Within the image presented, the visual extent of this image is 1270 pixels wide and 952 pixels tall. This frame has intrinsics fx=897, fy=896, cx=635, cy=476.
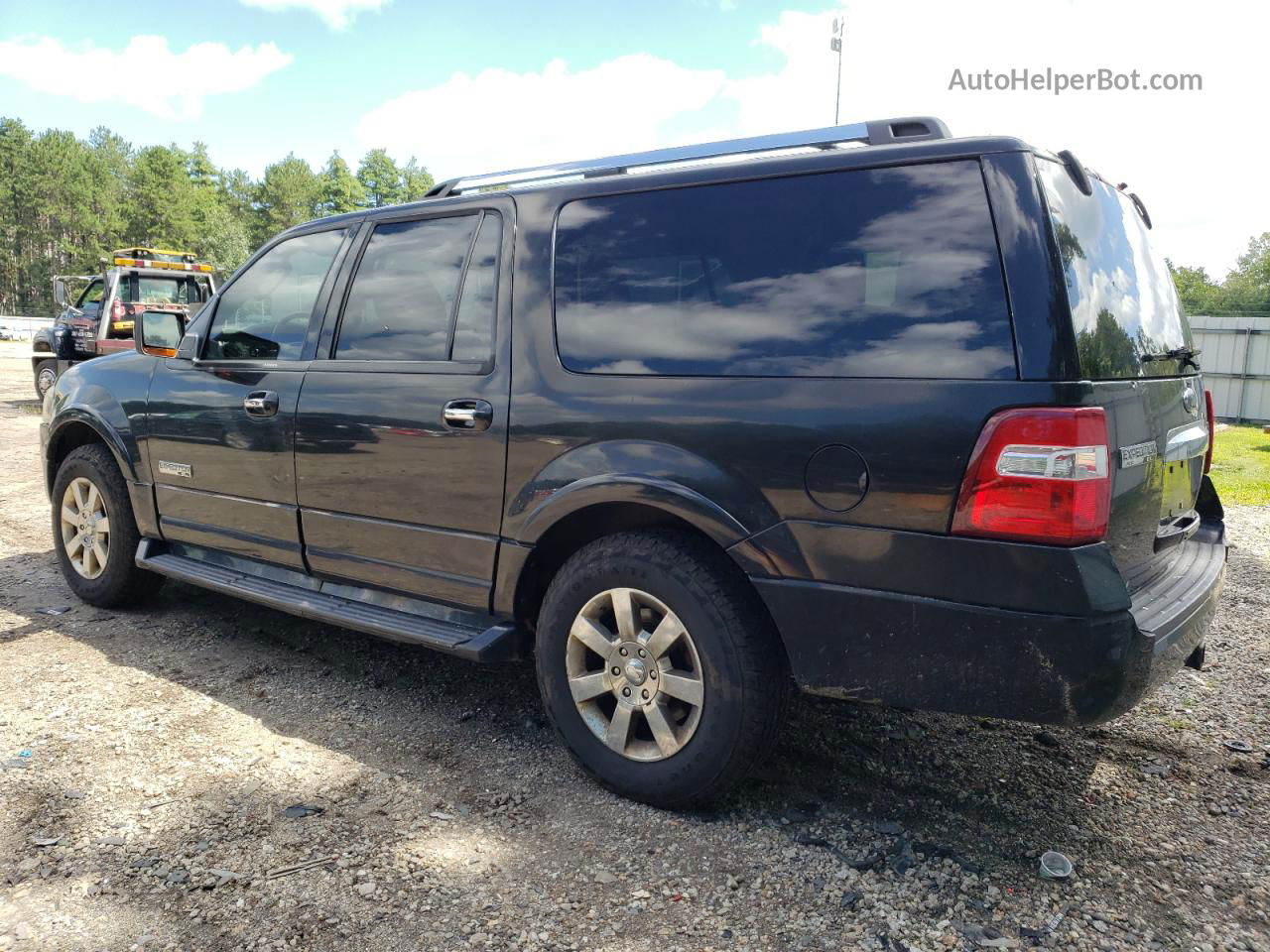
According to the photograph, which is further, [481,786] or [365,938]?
[481,786]

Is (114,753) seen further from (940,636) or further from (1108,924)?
(1108,924)

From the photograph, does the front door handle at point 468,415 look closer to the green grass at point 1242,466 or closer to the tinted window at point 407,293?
the tinted window at point 407,293

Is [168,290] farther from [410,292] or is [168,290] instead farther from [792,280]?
[792,280]

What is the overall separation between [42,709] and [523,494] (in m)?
2.14

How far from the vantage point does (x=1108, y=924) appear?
2258 mm

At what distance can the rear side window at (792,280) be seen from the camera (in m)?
2.31

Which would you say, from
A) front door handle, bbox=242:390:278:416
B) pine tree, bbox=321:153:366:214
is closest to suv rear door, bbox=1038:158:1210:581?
front door handle, bbox=242:390:278:416

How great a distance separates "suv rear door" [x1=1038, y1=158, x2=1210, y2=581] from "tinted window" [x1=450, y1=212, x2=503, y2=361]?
1.82 metres

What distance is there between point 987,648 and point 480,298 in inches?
81.1

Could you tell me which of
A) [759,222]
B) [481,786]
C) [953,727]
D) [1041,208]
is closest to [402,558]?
[481,786]

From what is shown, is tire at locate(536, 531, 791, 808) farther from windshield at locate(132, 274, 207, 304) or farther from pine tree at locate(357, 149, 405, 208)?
pine tree at locate(357, 149, 405, 208)

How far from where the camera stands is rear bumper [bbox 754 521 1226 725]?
2.21 m

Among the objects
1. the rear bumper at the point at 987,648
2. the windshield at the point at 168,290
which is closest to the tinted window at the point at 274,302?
the rear bumper at the point at 987,648

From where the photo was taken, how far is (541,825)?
273cm
